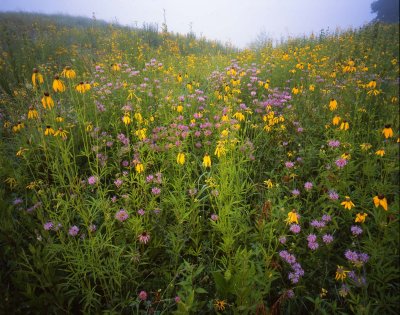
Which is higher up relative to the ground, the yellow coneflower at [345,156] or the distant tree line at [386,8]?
the distant tree line at [386,8]

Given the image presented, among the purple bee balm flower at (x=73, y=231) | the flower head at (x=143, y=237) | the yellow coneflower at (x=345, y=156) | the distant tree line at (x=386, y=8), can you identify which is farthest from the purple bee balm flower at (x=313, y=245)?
the distant tree line at (x=386, y=8)

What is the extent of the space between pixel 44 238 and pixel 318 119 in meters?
3.64

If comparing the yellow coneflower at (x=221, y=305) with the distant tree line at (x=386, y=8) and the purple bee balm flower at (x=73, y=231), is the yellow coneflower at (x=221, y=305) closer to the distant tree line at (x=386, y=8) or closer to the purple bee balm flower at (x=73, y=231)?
the purple bee balm flower at (x=73, y=231)

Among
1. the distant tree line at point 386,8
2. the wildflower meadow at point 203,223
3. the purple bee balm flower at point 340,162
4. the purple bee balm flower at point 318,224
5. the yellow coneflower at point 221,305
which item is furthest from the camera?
the distant tree line at point 386,8

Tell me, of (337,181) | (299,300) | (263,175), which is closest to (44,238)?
(299,300)

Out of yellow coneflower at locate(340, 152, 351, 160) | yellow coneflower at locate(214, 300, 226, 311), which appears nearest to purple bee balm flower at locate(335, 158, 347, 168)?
yellow coneflower at locate(340, 152, 351, 160)

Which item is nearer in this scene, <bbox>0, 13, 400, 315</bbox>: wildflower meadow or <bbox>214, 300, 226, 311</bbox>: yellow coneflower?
<bbox>214, 300, 226, 311</bbox>: yellow coneflower

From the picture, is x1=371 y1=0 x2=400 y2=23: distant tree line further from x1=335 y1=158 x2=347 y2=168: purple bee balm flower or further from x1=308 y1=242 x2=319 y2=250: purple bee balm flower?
x1=308 y1=242 x2=319 y2=250: purple bee balm flower

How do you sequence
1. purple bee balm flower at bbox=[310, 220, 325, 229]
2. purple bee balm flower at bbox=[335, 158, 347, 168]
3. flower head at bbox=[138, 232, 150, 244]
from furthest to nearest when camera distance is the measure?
purple bee balm flower at bbox=[335, 158, 347, 168]
purple bee balm flower at bbox=[310, 220, 325, 229]
flower head at bbox=[138, 232, 150, 244]

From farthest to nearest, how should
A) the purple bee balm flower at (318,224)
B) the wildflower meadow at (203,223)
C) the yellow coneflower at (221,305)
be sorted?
the purple bee balm flower at (318,224), the wildflower meadow at (203,223), the yellow coneflower at (221,305)

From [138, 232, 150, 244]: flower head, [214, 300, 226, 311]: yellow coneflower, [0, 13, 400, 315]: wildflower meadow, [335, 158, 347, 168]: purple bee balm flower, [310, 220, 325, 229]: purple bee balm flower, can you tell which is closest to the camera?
[214, 300, 226, 311]: yellow coneflower

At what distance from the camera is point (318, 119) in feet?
12.3

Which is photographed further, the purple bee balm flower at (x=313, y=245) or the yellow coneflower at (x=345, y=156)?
the yellow coneflower at (x=345, y=156)

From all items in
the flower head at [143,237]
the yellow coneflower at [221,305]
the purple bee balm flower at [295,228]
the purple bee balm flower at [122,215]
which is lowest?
the yellow coneflower at [221,305]
